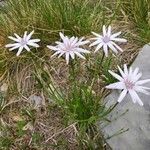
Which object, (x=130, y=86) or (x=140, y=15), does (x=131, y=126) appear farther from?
(x=140, y=15)

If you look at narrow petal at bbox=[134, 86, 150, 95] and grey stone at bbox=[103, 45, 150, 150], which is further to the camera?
grey stone at bbox=[103, 45, 150, 150]

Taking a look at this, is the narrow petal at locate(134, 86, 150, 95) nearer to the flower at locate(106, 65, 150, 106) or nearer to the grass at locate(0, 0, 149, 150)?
the flower at locate(106, 65, 150, 106)

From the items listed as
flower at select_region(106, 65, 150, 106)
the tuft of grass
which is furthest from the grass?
flower at select_region(106, 65, 150, 106)

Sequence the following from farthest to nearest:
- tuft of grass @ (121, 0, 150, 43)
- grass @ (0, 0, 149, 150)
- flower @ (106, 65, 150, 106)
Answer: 1. tuft of grass @ (121, 0, 150, 43)
2. grass @ (0, 0, 149, 150)
3. flower @ (106, 65, 150, 106)

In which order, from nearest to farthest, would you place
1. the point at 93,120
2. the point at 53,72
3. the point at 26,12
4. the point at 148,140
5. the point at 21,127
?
the point at 148,140 < the point at 93,120 < the point at 21,127 < the point at 53,72 < the point at 26,12

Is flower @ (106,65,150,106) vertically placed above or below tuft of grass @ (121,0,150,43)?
below

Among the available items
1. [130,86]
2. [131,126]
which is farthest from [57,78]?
[130,86]

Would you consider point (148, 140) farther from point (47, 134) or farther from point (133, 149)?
point (47, 134)

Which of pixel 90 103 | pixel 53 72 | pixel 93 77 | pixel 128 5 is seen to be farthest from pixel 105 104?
→ pixel 128 5

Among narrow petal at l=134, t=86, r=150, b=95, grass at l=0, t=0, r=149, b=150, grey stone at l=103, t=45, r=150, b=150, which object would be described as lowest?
narrow petal at l=134, t=86, r=150, b=95
